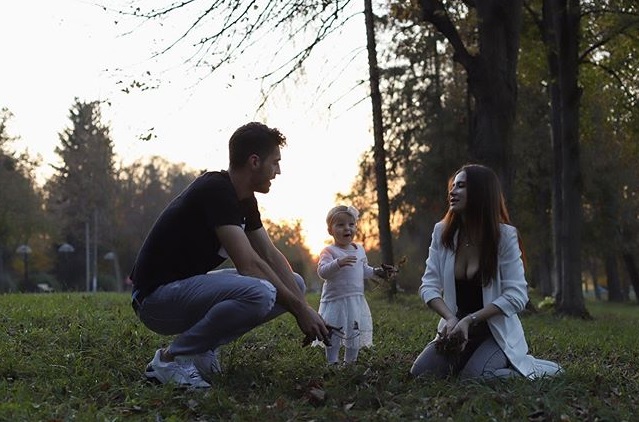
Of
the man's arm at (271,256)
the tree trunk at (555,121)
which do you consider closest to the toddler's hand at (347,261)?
the man's arm at (271,256)

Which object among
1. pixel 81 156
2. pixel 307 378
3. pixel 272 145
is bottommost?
pixel 307 378

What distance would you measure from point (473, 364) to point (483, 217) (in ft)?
3.38

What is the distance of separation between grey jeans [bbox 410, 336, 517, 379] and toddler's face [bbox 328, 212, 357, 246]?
1.95 m

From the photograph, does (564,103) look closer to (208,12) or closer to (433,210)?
(208,12)

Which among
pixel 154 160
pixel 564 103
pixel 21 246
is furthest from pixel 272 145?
pixel 154 160

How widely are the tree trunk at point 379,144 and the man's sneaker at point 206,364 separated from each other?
1149 cm

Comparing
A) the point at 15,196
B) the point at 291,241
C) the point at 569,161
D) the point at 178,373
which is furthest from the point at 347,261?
the point at 291,241

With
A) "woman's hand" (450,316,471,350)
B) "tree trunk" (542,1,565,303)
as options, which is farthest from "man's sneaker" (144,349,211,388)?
"tree trunk" (542,1,565,303)

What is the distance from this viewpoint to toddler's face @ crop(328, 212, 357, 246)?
25.5 ft

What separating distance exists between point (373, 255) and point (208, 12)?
2670 centimetres

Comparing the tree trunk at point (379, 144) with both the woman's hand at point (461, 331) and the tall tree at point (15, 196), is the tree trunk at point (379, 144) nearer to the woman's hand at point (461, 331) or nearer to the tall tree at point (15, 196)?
the woman's hand at point (461, 331)

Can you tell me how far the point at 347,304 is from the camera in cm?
775

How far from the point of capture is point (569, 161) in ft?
58.7

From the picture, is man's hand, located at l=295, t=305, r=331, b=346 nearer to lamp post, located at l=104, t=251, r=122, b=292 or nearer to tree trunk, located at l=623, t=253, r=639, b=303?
tree trunk, located at l=623, t=253, r=639, b=303
